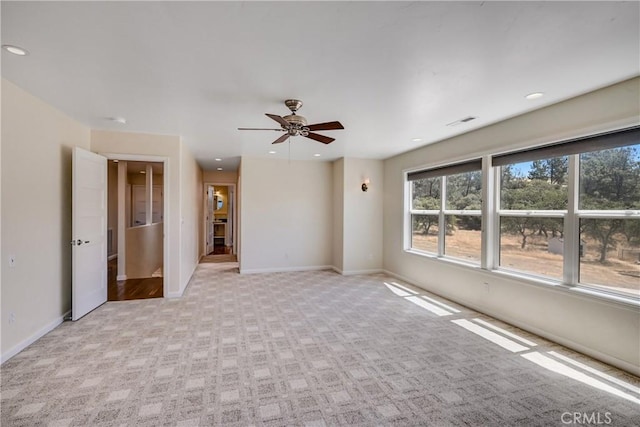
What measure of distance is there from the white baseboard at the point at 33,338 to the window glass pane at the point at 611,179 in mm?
5769

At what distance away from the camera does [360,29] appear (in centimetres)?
188

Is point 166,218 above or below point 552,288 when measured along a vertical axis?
above

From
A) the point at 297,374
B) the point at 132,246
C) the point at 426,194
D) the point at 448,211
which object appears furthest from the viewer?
the point at 132,246

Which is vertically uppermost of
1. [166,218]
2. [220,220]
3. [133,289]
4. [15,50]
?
[15,50]

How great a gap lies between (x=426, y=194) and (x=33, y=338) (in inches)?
227

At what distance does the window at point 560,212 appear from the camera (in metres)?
2.70

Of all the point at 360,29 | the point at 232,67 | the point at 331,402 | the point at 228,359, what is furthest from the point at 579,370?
the point at 232,67

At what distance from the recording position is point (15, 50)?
2127 millimetres

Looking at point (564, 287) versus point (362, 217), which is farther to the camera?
point (362, 217)

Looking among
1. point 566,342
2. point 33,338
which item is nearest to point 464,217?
point 566,342

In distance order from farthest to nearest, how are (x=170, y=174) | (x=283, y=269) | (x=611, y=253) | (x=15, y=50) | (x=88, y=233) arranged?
1. (x=283, y=269)
2. (x=170, y=174)
3. (x=88, y=233)
4. (x=611, y=253)
5. (x=15, y=50)

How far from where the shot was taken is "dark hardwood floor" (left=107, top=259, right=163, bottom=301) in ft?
15.5

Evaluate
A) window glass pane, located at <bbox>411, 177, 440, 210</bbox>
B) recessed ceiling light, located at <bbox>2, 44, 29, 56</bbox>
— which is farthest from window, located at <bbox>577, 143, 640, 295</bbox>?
recessed ceiling light, located at <bbox>2, 44, 29, 56</bbox>

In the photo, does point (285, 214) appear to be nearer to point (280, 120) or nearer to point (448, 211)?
point (448, 211)
